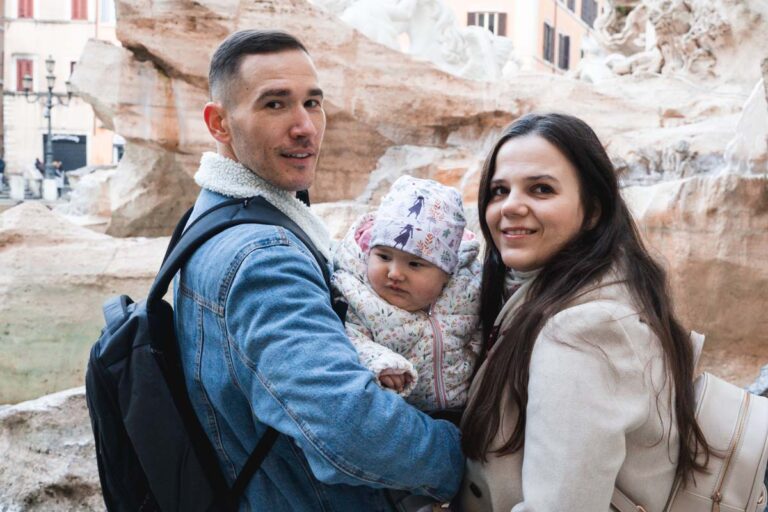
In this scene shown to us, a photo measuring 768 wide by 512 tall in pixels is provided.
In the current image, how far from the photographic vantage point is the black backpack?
4.77 feet

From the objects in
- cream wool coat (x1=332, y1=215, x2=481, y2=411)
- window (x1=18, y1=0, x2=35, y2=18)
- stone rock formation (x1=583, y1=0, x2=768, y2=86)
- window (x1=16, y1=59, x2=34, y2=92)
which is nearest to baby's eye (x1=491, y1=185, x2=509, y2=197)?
cream wool coat (x1=332, y1=215, x2=481, y2=411)

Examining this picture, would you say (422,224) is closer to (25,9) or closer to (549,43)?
(549,43)

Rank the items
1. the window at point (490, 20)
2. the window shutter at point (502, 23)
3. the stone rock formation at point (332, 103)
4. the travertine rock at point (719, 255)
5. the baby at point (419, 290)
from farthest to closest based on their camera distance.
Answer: the window shutter at point (502, 23) < the window at point (490, 20) < the stone rock formation at point (332, 103) < the travertine rock at point (719, 255) < the baby at point (419, 290)

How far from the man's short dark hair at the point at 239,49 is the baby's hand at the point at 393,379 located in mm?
617

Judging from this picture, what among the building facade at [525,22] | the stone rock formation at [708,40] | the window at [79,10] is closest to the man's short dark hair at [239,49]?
the stone rock formation at [708,40]

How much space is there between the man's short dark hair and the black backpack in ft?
0.81

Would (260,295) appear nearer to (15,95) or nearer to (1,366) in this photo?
(1,366)

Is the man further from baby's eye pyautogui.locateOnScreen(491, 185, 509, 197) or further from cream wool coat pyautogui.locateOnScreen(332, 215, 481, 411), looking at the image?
baby's eye pyautogui.locateOnScreen(491, 185, 509, 197)

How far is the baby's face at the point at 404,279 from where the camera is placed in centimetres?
158

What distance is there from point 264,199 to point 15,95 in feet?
116

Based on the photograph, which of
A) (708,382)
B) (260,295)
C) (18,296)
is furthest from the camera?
(18,296)

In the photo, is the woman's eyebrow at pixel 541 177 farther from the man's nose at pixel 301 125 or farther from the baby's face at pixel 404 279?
the man's nose at pixel 301 125

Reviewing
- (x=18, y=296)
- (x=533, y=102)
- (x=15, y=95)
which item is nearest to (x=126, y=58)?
(x=18, y=296)

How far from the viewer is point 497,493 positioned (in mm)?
1380
